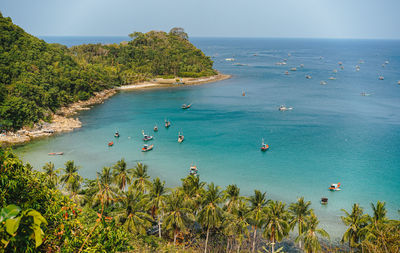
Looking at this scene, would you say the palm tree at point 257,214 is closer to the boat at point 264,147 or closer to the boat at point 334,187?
the boat at point 334,187

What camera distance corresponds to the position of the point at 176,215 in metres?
25.5

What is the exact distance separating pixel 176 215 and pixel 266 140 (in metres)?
37.7

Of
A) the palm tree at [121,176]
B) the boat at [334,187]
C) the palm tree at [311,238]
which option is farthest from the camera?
the boat at [334,187]

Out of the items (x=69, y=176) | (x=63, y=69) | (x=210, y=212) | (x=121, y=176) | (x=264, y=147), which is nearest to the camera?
(x=210, y=212)

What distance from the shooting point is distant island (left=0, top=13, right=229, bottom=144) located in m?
58.7

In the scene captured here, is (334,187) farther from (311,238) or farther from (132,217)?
(132,217)

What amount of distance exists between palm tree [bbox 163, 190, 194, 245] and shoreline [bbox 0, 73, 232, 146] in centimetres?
2105

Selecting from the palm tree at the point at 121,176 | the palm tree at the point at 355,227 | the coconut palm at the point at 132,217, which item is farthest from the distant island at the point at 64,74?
the palm tree at the point at 355,227

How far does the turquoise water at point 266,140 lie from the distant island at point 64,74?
6686 mm

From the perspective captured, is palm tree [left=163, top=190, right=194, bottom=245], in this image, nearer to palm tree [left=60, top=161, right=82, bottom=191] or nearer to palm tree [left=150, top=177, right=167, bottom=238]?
palm tree [left=150, top=177, right=167, bottom=238]

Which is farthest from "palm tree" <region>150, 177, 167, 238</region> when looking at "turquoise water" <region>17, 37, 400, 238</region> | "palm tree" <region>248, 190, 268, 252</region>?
"turquoise water" <region>17, 37, 400, 238</region>

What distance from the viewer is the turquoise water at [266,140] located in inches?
1668

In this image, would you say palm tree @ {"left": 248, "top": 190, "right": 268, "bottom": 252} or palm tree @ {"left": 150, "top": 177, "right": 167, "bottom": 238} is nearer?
palm tree @ {"left": 248, "top": 190, "right": 268, "bottom": 252}

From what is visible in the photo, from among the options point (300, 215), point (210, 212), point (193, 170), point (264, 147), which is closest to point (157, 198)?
point (210, 212)
